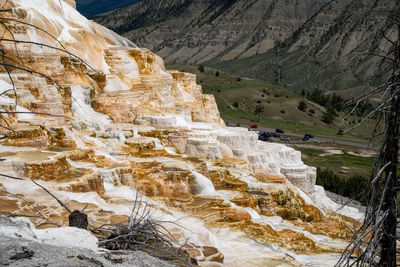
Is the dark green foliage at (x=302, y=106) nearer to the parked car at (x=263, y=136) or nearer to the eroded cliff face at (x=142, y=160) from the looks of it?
the parked car at (x=263, y=136)

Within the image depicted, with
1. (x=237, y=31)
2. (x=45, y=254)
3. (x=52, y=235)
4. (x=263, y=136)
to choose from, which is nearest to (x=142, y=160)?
(x=52, y=235)

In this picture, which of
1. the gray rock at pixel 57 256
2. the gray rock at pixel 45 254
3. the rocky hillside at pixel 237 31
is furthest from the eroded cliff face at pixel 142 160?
the rocky hillside at pixel 237 31

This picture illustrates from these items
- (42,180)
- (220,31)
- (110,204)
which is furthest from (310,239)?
(220,31)

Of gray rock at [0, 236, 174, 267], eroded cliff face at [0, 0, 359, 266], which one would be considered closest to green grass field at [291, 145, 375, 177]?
eroded cliff face at [0, 0, 359, 266]

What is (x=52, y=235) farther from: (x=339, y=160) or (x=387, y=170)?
(x=339, y=160)

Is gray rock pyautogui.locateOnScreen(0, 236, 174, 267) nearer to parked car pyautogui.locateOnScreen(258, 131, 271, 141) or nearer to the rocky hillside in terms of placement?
parked car pyautogui.locateOnScreen(258, 131, 271, 141)

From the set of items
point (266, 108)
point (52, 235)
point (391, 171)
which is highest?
point (266, 108)

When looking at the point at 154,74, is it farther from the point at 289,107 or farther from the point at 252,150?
the point at 289,107
